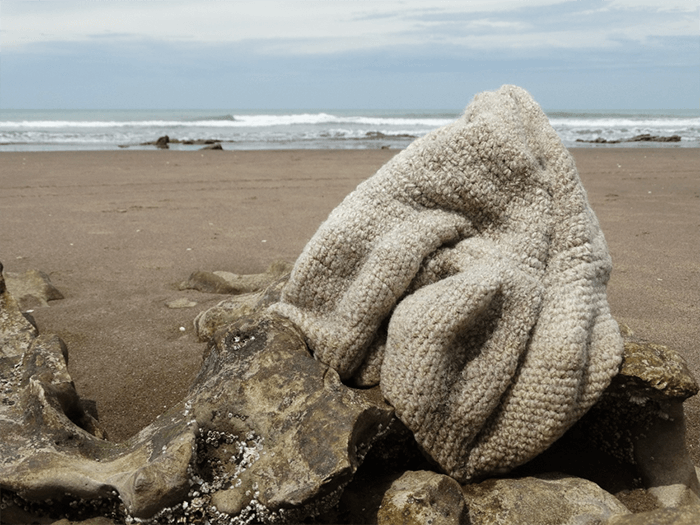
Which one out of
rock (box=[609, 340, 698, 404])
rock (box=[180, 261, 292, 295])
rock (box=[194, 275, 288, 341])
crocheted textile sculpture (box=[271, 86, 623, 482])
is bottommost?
rock (box=[180, 261, 292, 295])

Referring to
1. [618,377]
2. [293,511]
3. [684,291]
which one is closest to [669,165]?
[684,291]

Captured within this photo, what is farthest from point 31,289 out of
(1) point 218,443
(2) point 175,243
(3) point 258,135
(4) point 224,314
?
(3) point 258,135

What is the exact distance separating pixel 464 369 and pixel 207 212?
277 inches

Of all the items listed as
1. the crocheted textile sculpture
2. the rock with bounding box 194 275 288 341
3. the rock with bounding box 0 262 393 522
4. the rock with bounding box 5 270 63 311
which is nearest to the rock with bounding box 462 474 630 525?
the crocheted textile sculpture

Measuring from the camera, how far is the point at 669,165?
14.9m

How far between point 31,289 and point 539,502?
4.15 meters

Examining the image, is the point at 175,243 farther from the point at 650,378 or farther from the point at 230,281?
the point at 650,378

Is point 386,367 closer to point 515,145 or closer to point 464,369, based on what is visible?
point 464,369

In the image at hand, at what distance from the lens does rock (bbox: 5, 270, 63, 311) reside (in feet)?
15.9

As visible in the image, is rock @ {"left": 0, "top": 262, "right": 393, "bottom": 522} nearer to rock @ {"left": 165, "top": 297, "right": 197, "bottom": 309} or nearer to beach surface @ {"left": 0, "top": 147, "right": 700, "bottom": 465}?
beach surface @ {"left": 0, "top": 147, "right": 700, "bottom": 465}

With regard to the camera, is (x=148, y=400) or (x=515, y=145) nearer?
(x=515, y=145)

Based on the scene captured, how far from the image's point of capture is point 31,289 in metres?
4.95

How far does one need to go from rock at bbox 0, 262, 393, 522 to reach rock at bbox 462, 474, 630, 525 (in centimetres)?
48

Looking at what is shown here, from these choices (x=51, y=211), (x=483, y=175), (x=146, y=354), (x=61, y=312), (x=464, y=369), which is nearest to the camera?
(x=464, y=369)
